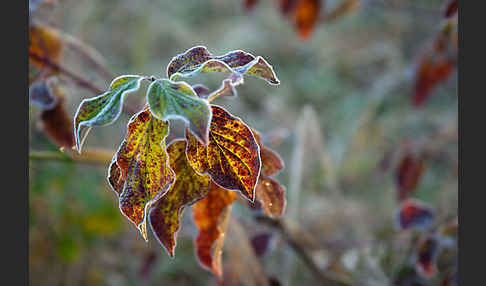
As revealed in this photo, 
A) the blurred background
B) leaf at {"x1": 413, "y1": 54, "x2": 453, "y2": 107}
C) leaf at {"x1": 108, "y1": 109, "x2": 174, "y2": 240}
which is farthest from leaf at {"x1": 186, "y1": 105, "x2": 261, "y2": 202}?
leaf at {"x1": 413, "y1": 54, "x2": 453, "y2": 107}

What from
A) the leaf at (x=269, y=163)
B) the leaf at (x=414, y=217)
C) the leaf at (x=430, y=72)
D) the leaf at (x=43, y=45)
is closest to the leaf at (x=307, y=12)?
the leaf at (x=430, y=72)

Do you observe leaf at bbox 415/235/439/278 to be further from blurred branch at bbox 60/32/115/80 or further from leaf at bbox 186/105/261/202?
blurred branch at bbox 60/32/115/80

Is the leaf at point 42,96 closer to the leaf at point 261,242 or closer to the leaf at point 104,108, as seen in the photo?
the leaf at point 104,108

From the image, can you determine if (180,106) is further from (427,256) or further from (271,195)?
(427,256)

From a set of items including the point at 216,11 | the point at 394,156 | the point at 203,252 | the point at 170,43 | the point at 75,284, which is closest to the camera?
the point at 203,252

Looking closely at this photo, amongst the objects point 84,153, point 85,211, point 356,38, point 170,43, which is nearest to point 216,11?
point 170,43
